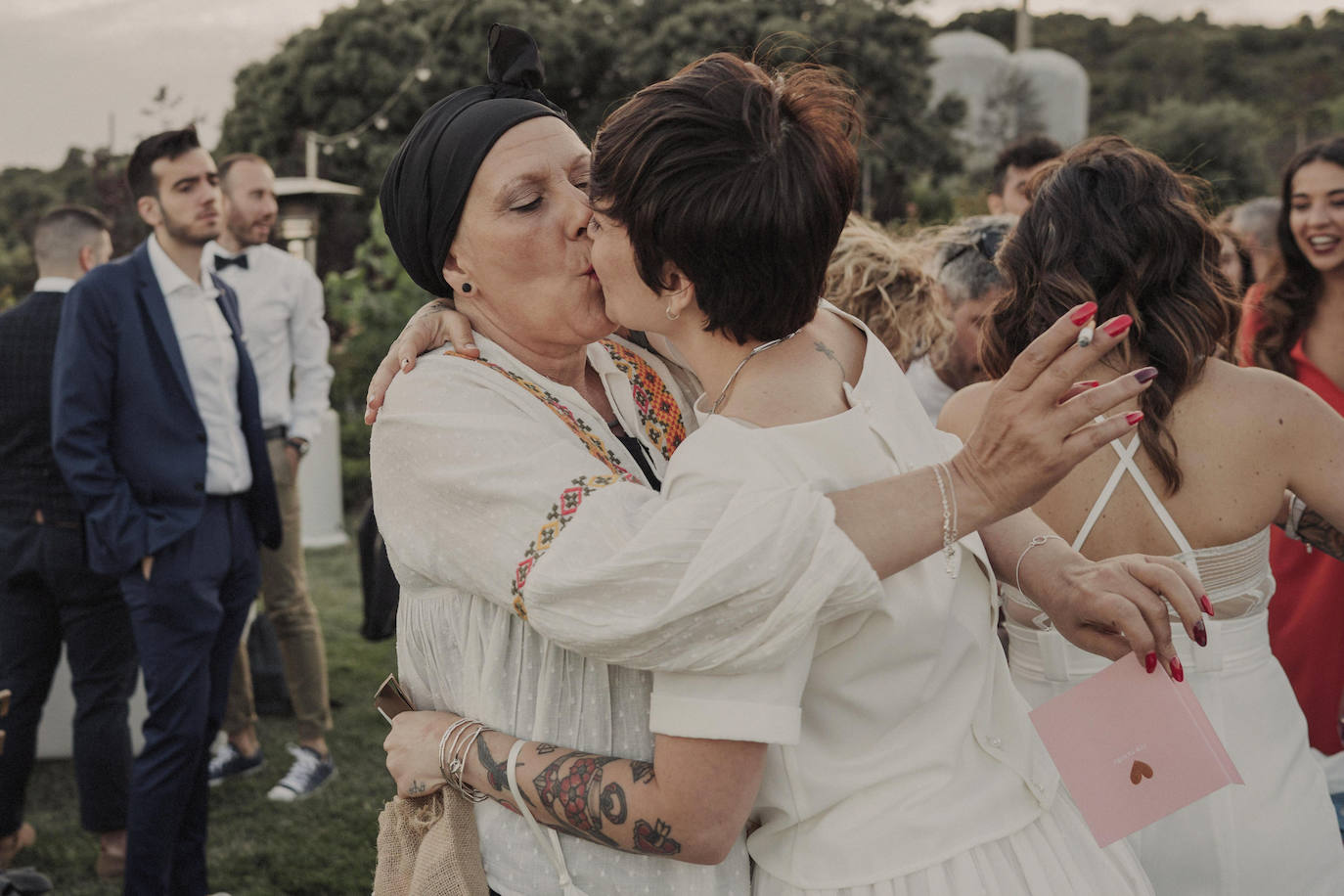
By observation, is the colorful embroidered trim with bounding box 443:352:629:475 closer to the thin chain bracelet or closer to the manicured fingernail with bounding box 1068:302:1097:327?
the thin chain bracelet

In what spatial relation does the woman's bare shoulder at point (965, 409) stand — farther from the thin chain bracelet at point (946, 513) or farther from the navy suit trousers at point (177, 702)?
the navy suit trousers at point (177, 702)

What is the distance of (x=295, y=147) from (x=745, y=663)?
25.1 metres

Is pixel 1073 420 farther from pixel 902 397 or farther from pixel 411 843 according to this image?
pixel 411 843

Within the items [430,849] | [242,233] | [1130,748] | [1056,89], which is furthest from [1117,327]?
[1056,89]

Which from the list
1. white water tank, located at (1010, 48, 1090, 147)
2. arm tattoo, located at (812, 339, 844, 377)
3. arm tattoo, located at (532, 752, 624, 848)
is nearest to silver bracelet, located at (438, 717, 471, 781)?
arm tattoo, located at (532, 752, 624, 848)

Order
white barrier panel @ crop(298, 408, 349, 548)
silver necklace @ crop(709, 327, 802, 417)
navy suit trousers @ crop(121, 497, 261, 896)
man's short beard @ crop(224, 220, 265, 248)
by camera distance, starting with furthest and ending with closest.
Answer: white barrier panel @ crop(298, 408, 349, 548) < man's short beard @ crop(224, 220, 265, 248) < navy suit trousers @ crop(121, 497, 261, 896) < silver necklace @ crop(709, 327, 802, 417)

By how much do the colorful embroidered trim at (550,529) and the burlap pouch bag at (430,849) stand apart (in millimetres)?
440

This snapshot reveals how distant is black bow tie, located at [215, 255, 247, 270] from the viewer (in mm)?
6047

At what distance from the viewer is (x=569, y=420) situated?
69.9 inches

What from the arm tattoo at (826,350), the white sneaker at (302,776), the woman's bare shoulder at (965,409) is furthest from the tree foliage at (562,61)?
the arm tattoo at (826,350)

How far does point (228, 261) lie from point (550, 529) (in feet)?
17.2

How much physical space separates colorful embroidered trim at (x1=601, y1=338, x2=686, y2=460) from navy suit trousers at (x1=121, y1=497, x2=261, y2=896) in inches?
114

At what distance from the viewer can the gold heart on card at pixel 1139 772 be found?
5.22 feet

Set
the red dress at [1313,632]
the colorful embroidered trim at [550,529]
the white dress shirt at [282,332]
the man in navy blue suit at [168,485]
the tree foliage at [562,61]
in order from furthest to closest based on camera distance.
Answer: the tree foliage at [562,61] < the white dress shirt at [282,332] < the man in navy blue suit at [168,485] < the red dress at [1313,632] < the colorful embroidered trim at [550,529]
